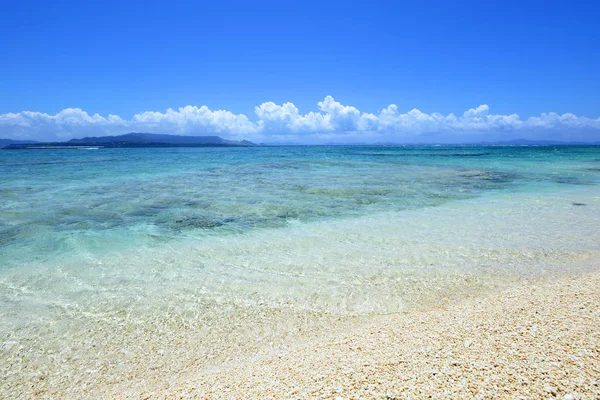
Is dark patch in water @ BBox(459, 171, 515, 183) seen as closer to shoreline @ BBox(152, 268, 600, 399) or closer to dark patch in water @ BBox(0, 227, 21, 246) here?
shoreline @ BBox(152, 268, 600, 399)

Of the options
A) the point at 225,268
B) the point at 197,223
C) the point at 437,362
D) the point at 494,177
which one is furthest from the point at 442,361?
the point at 494,177

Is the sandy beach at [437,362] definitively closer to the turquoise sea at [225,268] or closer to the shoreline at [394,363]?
the shoreline at [394,363]

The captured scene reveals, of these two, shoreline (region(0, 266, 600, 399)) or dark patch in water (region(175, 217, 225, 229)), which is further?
dark patch in water (region(175, 217, 225, 229))

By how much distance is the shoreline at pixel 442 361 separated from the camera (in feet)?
9.98

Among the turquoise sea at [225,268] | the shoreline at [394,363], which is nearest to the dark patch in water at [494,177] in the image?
the turquoise sea at [225,268]

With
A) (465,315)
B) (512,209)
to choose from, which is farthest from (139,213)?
(512,209)

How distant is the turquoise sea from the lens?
4352 millimetres

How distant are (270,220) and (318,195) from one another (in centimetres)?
520

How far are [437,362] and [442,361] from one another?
Answer: 0.19 ft

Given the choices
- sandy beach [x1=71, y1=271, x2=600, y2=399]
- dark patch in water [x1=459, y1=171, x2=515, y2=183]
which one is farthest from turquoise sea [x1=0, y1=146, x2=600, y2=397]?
dark patch in water [x1=459, y1=171, x2=515, y2=183]

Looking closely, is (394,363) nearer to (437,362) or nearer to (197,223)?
(437,362)

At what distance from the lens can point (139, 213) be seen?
11.9 m

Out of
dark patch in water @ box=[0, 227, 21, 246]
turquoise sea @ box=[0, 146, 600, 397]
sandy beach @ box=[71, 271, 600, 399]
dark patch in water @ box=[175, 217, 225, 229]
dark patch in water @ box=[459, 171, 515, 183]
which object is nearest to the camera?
sandy beach @ box=[71, 271, 600, 399]

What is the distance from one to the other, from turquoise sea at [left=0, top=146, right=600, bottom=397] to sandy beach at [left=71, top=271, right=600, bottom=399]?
50 centimetres
